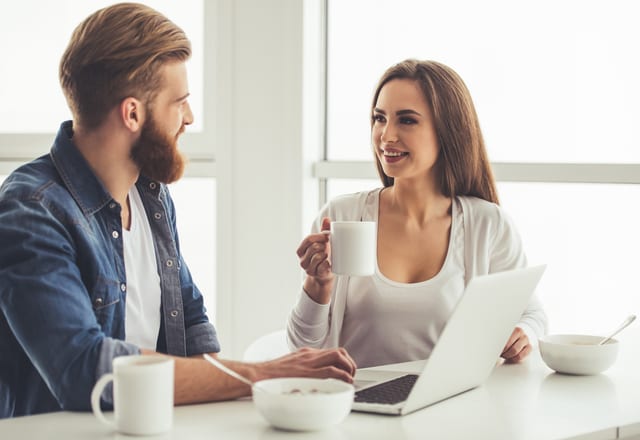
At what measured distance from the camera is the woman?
7.90 feet

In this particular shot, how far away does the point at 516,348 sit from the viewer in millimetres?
2098

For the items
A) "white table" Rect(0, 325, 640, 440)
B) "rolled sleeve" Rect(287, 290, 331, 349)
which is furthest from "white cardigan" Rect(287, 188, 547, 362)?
"white table" Rect(0, 325, 640, 440)

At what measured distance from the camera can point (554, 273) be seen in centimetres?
323

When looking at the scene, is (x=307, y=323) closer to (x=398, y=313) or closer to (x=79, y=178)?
(x=398, y=313)

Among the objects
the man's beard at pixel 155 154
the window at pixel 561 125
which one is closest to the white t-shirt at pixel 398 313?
the man's beard at pixel 155 154

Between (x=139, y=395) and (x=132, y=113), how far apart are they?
817mm

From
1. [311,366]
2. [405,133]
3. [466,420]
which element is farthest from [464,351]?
[405,133]

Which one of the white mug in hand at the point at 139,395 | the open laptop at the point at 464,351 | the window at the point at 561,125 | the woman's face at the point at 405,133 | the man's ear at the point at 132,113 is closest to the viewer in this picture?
the white mug in hand at the point at 139,395

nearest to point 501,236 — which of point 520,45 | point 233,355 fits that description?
point 520,45

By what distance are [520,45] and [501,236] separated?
3.22 feet

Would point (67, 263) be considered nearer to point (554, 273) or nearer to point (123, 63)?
point (123, 63)

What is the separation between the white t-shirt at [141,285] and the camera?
2047 millimetres

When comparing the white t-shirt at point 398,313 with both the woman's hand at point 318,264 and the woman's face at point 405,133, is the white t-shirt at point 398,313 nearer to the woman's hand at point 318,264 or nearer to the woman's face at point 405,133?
the woman's hand at point 318,264

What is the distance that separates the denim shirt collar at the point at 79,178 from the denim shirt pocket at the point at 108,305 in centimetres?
15
